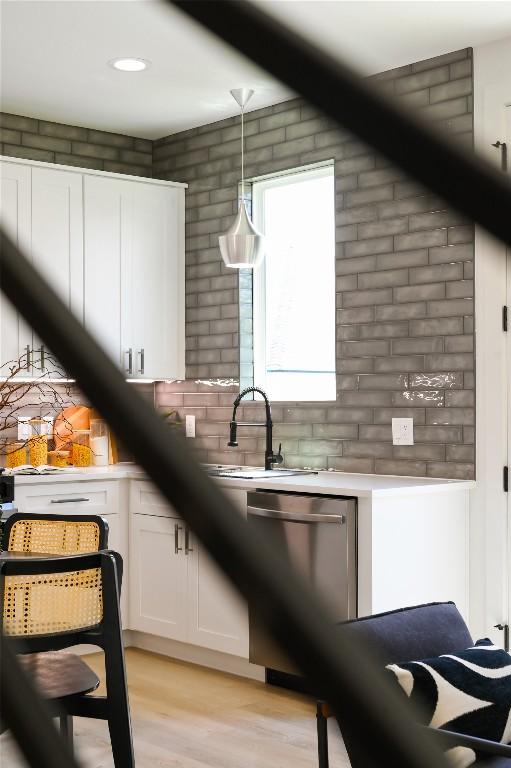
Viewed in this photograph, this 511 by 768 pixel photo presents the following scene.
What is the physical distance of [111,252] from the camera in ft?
18.0

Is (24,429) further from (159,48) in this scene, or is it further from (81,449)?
(159,48)

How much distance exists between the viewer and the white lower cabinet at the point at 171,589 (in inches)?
185

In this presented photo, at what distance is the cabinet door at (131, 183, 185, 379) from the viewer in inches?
220

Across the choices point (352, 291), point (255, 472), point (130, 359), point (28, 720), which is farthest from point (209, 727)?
point (28, 720)

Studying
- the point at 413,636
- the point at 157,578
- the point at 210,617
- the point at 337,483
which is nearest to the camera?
the point at 413,636

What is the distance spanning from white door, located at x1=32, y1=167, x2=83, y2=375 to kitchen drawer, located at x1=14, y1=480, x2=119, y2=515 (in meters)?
0.62

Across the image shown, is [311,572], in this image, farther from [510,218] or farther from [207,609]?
[510,218]

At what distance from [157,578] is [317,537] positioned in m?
1.24

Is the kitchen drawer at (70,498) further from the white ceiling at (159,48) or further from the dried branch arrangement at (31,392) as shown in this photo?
the white ceiling at (159,48)

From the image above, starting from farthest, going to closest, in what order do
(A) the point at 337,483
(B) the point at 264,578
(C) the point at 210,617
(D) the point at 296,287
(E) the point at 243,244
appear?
(D) the point at 296,287, (C) the point at 210,617, (E) the point at 243,244, (A) the point at 337,483, (B) the point at 264,578

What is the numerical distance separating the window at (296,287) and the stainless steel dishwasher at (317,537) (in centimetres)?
90

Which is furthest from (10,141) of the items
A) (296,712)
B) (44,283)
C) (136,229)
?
(44,283)

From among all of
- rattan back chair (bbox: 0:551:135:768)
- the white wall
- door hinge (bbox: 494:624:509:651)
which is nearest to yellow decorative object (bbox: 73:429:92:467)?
the white wall

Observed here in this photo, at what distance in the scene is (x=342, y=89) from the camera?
0.27 m
